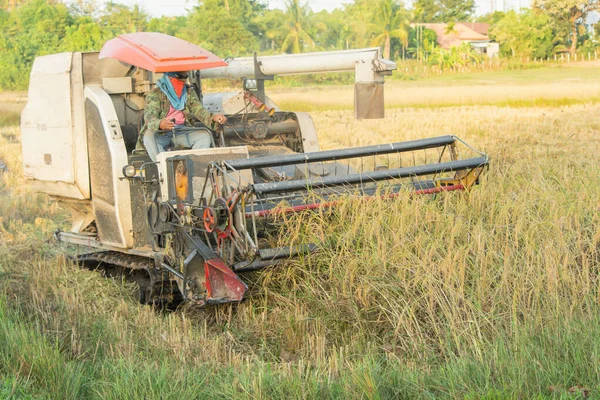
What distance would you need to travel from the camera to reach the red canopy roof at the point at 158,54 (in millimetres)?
6961

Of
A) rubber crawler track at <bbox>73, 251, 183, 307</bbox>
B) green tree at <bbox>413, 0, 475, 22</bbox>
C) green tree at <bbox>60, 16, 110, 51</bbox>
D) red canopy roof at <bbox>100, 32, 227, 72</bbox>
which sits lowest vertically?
rubber crawler track at <bbox>73, 251, 183, 307</bbox>

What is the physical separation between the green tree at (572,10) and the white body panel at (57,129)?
62.7 m

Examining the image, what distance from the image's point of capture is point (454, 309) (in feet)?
16.0

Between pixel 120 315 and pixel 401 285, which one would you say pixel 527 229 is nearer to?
pixel 401 285

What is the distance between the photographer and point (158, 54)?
7023 mm

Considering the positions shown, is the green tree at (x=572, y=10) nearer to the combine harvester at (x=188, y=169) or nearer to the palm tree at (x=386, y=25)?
the palm tree at (x=386, y=25)

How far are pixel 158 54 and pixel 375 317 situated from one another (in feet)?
9.89

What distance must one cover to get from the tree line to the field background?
35922mm

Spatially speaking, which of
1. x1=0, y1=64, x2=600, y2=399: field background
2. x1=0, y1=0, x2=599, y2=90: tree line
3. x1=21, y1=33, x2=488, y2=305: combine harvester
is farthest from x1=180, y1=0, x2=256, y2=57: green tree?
x1=0, y1=64, x2=600, y2=399: field background

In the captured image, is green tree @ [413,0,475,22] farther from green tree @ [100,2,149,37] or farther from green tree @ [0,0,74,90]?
green tree @ [0,0,74,90]

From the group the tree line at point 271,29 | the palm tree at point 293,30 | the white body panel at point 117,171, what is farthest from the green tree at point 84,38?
the white body panel at point 117,171

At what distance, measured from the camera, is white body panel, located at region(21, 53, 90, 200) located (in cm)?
754

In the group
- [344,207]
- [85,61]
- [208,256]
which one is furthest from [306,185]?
[85,61]

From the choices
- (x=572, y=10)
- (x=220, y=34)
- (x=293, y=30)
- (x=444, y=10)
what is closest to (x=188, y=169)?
(x=220, y=34)
